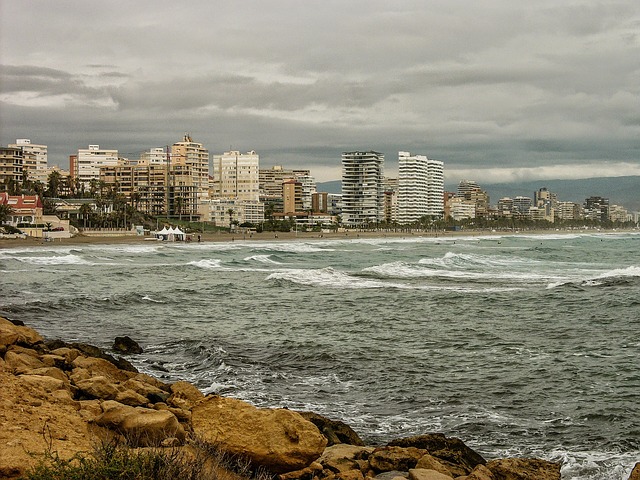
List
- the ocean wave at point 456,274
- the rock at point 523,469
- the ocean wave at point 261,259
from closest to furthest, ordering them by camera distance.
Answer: the rock at point 523,469
the ocean wave at point 456,274
the ocean wave at point 261,259

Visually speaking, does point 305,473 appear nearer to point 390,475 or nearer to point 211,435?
point 390,475

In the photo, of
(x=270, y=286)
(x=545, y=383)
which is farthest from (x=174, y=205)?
(x=545, y=383)

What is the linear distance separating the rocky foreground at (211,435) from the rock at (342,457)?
0.04 feet

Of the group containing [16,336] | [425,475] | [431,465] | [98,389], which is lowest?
[431,465]

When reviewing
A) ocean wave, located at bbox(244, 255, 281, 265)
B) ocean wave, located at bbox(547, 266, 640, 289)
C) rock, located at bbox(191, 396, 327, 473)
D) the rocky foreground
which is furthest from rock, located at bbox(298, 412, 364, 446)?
ocean wave, located at bbox(244, 255, 281, 265)

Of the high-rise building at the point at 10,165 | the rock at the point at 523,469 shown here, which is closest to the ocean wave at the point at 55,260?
the rock at the point at 523,469

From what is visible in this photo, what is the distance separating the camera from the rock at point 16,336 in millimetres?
13606

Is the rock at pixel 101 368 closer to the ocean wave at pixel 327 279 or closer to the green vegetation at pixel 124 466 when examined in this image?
the green vegetation at pixel 124 466

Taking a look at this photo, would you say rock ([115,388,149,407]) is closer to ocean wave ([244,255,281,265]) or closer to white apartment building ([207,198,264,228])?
ocean wave ([244,255,281,265])

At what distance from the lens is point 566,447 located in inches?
468

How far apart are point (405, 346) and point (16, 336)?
1069 centimetres

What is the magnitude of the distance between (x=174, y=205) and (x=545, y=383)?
169 meters

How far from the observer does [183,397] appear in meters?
11.0

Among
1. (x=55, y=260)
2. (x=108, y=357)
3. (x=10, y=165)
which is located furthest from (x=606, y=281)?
(x=10, y=165)
